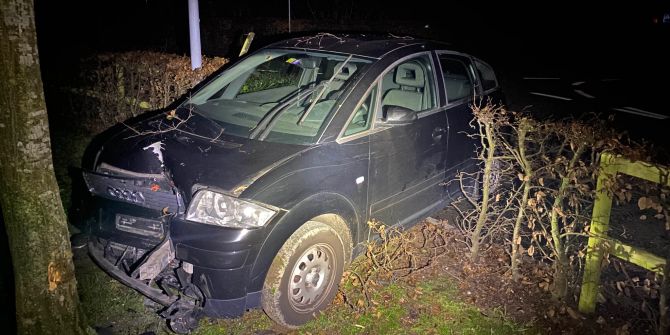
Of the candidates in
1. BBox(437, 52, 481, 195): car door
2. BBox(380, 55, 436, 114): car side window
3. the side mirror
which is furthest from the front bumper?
BBox(437, 52, 481, 195): car door

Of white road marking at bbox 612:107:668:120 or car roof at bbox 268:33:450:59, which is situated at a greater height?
car roof at bbox 268:33:450:59

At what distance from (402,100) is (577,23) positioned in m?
25.3

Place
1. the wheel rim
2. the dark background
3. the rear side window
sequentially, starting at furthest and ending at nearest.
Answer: the dark background
the rear side window
the wheel rim

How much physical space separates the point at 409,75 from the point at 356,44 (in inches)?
26.7

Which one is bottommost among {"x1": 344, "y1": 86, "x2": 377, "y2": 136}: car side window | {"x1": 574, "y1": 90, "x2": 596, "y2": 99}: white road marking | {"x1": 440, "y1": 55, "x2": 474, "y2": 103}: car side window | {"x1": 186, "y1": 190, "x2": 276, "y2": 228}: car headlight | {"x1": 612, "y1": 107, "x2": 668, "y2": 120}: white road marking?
{"x1": 612, "y1": 107, "x2": 668, "y2": 120}: white road marking

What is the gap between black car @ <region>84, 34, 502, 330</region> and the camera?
3143 millimetres

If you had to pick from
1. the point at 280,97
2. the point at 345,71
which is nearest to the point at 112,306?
the point at 280,97

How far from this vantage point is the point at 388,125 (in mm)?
4016

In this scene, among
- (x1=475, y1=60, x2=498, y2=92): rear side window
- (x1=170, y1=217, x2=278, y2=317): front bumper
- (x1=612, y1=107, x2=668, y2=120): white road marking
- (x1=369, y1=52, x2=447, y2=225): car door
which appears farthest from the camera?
(x1=612, y1=107, x2=668, y2=120): white road marking

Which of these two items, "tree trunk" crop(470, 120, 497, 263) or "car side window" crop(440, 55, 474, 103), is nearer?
"tree trunk" crop(470, 120, 497, 263)

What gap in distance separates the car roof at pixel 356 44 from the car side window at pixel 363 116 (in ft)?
1.38

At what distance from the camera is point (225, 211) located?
3.12 metres

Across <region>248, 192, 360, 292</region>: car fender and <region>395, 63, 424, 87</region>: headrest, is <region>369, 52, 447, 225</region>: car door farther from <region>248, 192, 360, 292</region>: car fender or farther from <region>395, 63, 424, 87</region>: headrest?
<region>248, 192, 360, 292</region>: car fender

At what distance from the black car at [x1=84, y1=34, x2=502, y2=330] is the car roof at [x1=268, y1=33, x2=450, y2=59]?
19 mm
